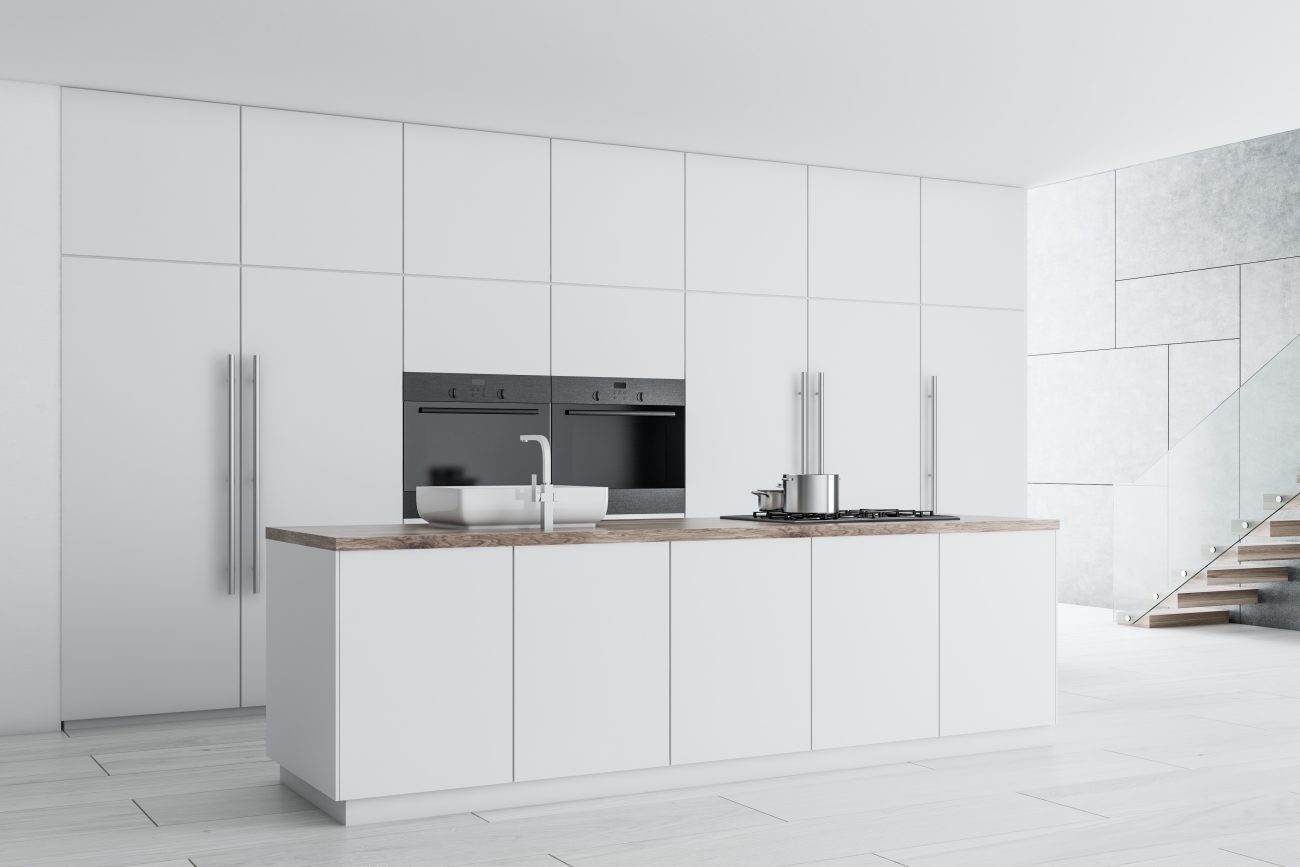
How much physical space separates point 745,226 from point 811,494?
2.23 meters

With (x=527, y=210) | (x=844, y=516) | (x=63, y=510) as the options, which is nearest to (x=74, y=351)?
(x=63, y=510)

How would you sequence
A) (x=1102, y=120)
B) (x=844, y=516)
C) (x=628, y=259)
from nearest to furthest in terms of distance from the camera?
(x=844, y=516)
(x=1102, y=120)
(x=628, y=259)

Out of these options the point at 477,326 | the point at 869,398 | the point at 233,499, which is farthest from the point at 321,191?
the point at 869,398

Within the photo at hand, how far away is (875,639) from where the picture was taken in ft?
14.6

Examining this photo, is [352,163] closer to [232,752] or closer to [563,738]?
[232,752]

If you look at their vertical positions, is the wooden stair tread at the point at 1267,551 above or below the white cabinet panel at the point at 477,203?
below

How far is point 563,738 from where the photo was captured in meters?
3.95

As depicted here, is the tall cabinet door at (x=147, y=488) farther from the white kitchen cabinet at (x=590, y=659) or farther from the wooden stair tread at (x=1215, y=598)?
the wooden stair tread at (x=1215, y=598)

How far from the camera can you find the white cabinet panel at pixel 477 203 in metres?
5.74

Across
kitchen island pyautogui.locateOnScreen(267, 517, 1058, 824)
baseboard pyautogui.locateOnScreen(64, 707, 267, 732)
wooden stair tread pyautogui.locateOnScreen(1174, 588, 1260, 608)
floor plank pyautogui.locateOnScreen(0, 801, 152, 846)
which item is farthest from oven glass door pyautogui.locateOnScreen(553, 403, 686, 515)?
wooden stair tread pyautogui.locateOnScreen(1174, 588, 1260, 608)

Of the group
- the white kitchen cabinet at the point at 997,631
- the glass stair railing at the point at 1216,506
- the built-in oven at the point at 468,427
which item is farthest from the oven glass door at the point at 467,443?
the glass stair railing at the point at 1216,506

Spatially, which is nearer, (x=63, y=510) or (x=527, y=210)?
(x=63, y=510)

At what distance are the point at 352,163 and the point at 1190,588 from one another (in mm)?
5966

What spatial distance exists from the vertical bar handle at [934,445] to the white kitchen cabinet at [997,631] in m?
2.02
